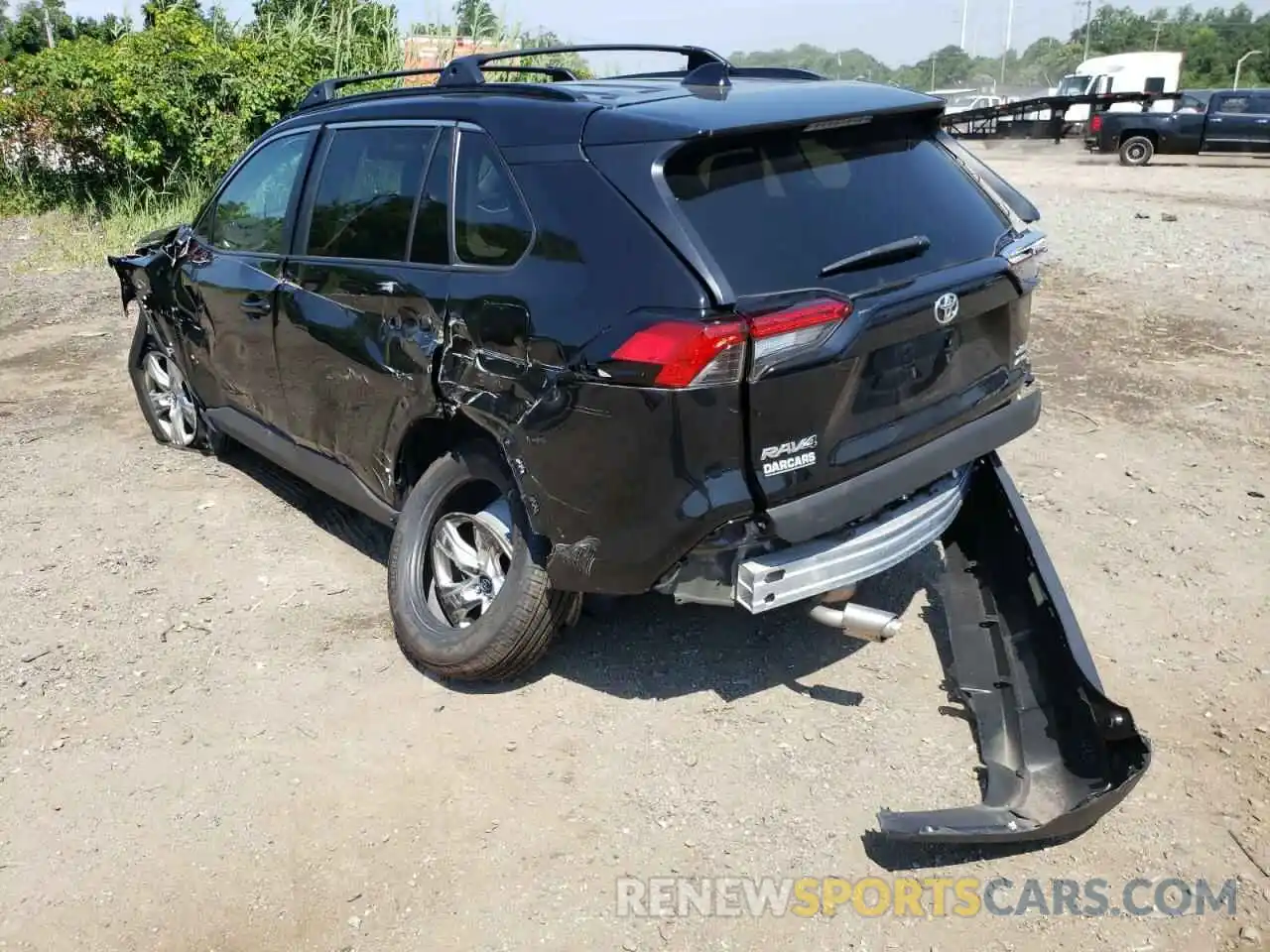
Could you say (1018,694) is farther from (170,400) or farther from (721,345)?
(170,400)

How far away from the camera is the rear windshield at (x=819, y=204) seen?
2977 mm

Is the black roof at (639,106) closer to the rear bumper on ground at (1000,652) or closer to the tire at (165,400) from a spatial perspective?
the rear bumper on ground at (1000,652)

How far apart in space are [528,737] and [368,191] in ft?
6.82

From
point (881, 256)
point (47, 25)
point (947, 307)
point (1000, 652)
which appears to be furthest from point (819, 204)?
point (47, 25)

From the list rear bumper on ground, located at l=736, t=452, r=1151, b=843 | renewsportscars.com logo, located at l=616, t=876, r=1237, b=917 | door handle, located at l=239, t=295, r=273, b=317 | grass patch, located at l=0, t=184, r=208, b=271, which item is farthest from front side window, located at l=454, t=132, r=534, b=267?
grass patch, located at l=0, t=184, r=208, b=271

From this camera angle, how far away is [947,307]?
321 centimetres

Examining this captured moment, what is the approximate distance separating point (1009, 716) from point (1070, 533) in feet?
5.45

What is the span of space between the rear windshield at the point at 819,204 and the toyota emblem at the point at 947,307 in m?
0.11

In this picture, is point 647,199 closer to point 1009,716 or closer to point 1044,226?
point 1009,716

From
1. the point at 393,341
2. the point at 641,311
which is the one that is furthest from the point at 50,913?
the point at 641,311

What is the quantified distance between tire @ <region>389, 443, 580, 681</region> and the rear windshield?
3.54 feet

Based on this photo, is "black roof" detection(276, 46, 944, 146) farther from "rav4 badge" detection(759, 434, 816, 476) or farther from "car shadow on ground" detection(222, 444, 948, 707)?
"car shadow on ground" detection(222, 444, 948, 707)

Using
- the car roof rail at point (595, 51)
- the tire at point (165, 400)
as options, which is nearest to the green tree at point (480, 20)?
the tire at point (165, 400)

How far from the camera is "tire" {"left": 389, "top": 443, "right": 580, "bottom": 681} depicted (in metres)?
3.46
